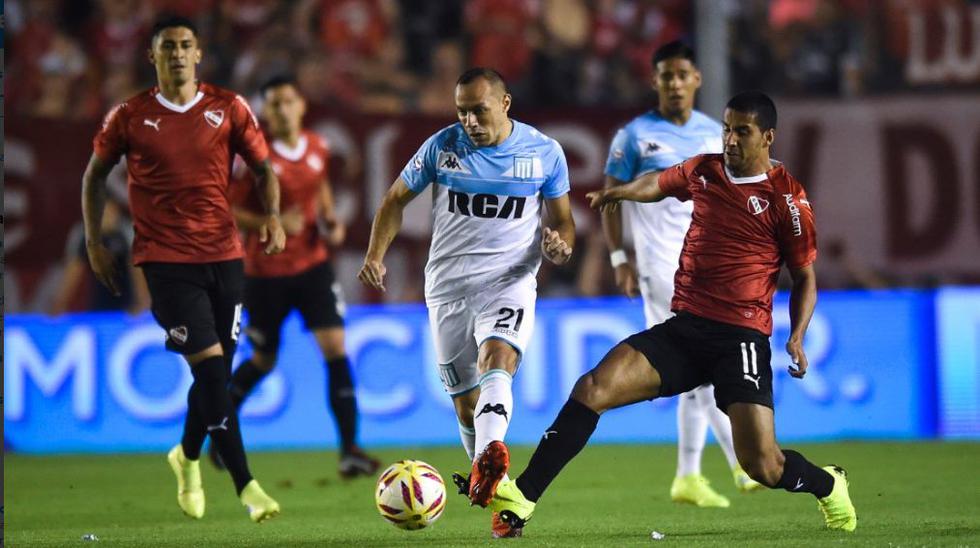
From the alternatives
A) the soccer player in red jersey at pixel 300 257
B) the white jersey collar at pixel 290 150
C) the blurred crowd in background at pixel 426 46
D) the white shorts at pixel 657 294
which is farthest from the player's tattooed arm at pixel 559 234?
the blurred crowd in background at pixel 426 46

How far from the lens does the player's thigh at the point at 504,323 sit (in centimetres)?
670

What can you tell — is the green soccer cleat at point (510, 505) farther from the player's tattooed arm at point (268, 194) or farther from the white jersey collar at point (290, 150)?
the white jersey collar at point (290, 150)

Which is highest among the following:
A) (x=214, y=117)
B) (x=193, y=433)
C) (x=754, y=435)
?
(x=214, y=117)

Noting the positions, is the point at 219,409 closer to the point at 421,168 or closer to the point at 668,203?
the point at 421,168

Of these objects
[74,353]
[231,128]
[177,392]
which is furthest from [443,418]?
[231,128]

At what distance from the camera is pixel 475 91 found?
6695mm

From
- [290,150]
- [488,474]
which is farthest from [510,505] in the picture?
[290,150]

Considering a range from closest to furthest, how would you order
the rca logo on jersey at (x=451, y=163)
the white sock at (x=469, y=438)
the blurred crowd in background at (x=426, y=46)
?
the rca logo on jersey at (x=451, y=163) → the white sock at (x=469, y=438) → the blurred crowd in background at (x=426, y=46)

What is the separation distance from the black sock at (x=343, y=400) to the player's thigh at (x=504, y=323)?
3.02 metres

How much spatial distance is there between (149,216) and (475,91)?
74.1 inches

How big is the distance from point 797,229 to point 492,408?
148 centimetres

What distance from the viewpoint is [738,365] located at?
6410 mm

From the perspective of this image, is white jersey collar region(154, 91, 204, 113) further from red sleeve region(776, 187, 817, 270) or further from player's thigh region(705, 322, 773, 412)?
red sleeve region(776, 187, 817, 270)

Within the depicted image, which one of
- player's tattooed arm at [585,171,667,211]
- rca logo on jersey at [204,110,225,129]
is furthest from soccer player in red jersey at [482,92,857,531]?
rca logo on jersey at [204,110,225,129]
